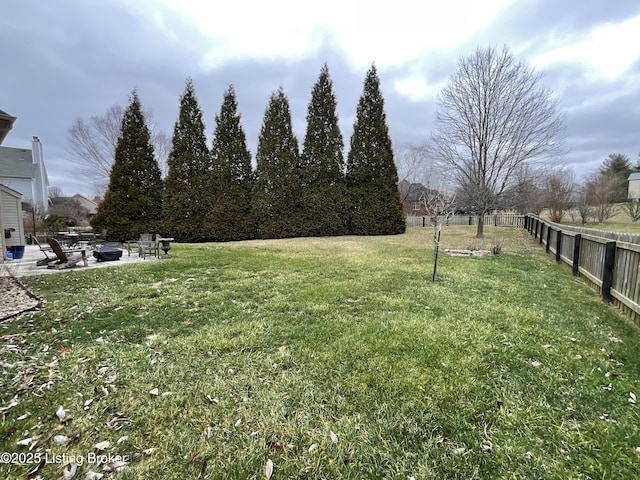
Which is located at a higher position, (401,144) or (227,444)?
(401,144)

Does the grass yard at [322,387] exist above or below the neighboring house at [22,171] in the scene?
below

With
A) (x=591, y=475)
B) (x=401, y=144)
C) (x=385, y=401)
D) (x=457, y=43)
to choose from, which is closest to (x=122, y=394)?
(x=385, y=401)

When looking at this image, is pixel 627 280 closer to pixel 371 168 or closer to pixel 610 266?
pixel 610 266

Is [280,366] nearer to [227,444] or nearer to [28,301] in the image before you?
[227,444]

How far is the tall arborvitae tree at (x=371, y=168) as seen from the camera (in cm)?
1722

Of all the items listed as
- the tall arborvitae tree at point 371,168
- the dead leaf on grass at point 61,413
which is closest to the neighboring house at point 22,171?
the tall arborvitae tree at point 371,168

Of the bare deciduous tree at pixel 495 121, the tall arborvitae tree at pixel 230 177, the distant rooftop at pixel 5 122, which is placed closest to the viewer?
the distant rooftop at pixel 5 122

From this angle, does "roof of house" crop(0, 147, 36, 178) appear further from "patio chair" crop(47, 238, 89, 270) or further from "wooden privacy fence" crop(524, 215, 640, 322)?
"wooden privacy fence" crop(524, 215, 640, 322)

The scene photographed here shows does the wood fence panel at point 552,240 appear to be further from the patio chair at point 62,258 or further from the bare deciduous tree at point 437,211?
the patio chair at point 62,258

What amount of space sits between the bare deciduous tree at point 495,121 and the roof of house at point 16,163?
36.6 meters

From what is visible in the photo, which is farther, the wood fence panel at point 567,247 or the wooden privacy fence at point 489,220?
the wooden privacy fence at point 489,220

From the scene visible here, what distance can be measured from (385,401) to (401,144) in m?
34.6

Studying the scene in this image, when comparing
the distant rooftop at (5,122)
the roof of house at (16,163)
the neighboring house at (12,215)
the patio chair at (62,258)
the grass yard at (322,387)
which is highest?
the roof of house at (16,163)

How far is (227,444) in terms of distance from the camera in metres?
1.88
